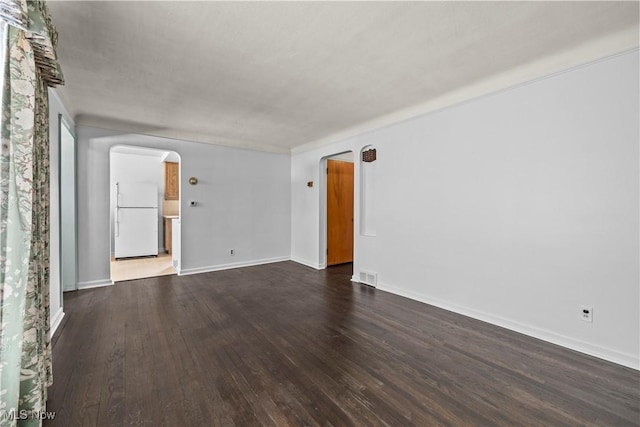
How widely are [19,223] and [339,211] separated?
4861 millimetres

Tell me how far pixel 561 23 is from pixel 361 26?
55.4 inches

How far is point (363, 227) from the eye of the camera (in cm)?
454

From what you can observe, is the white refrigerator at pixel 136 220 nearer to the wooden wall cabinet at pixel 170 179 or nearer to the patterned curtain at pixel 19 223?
the wooden wall cabinet at pixel 170 179

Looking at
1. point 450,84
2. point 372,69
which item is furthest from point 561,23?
point 372,69

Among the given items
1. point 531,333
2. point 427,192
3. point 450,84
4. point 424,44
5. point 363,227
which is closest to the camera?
point 424,44

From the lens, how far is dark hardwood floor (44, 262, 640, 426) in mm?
1677

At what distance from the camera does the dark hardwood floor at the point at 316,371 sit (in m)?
1.68

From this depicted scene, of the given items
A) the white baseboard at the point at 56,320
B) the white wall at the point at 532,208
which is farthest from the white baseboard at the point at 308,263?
the white baseboard at the point at 56,320

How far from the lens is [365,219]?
4539 millimetres

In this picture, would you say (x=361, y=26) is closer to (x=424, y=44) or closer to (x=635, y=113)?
(x=424, y=44)

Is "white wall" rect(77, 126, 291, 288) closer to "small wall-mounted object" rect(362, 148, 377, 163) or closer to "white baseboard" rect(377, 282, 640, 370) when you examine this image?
"small wall-mounted object" rect(362, 148, 377, 163)

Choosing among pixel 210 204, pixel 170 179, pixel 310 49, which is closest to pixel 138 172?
pixel 170 179

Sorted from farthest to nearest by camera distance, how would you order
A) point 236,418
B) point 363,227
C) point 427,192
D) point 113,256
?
point 113,256, point 363,227, point 427,192, point 236,418

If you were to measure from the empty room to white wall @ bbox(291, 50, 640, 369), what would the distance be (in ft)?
0.06
